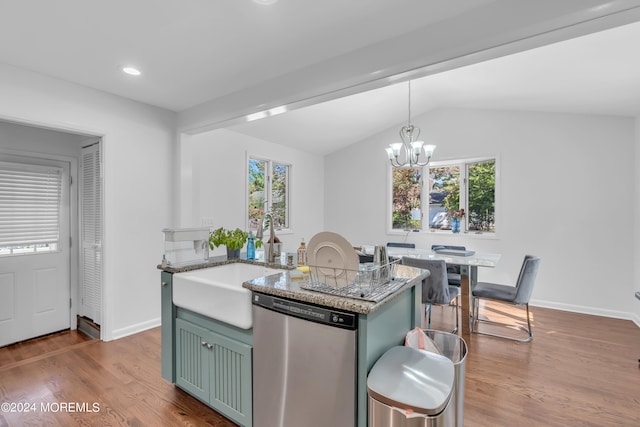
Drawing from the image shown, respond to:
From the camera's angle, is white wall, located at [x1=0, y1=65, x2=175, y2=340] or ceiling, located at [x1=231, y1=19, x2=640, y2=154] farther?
white wall, located at [x1=0, y1=65, x2=175, y2=340]

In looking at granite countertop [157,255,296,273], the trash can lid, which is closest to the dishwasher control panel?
the trash can lid

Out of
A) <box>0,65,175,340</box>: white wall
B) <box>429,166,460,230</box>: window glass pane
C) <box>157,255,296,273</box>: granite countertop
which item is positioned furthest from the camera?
<box>429,166,460,230</box>: window glass pane

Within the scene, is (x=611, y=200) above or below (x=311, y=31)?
below

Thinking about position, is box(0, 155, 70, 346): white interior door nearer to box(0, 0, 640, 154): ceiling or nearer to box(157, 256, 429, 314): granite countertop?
box(0, 0, 640, 154): ceiling

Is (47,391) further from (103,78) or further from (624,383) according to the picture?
(624,383)

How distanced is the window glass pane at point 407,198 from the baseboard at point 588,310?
202cm

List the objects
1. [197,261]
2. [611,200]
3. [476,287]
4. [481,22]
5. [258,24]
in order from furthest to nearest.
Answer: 1. [611,200]
2. [476,287]
3. [197,261]
4. [258,24]
5. [481,22]

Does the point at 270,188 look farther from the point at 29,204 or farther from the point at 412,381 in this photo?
the point at 412,381

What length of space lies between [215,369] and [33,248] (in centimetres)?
281

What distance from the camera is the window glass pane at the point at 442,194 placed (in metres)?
5.15

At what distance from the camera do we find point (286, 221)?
5.56 m

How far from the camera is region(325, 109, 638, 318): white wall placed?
3854 mm

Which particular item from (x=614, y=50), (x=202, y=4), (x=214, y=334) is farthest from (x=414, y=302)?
(x=614, y=50)

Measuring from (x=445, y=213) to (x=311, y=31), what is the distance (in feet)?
13.0
